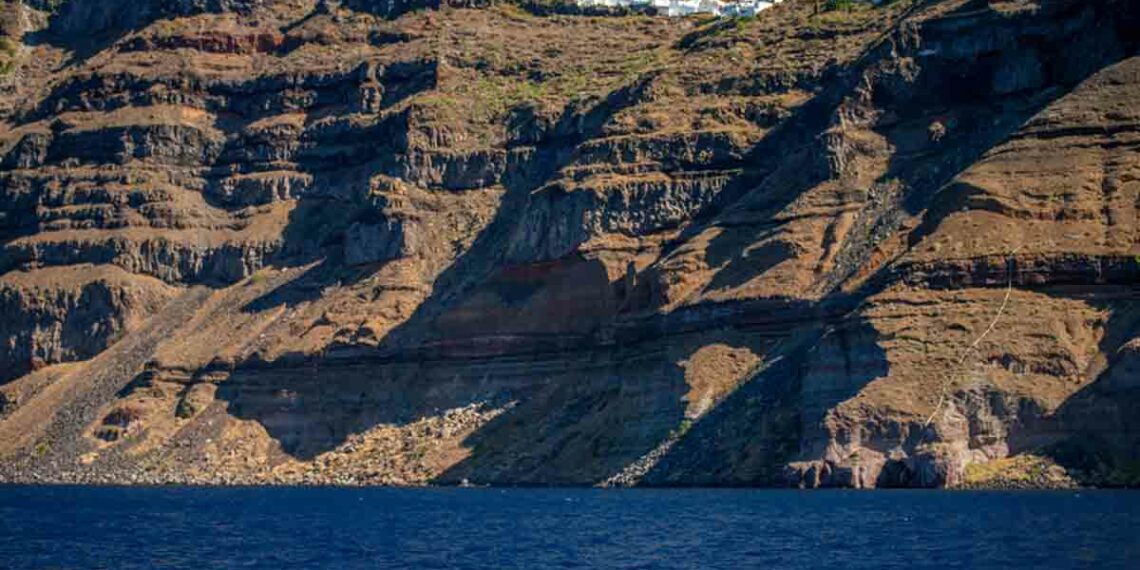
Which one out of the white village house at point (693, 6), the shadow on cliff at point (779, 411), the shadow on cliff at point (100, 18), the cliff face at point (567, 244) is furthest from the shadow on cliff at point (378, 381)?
the shadow on cliff at point (100, 18)

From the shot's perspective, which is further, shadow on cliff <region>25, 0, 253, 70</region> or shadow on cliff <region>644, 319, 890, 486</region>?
shadow on cliff <region>25, 0, 253, 70</region>

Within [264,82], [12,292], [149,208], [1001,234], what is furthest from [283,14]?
[1001,234]

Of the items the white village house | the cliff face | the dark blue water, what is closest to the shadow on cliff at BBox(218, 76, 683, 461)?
the cliff face

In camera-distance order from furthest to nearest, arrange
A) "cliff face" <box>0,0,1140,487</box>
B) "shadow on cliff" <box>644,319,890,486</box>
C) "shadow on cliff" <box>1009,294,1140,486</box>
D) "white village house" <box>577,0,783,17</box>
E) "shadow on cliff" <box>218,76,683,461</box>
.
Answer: "white village house" <box>577,0,783,17</box> → "shadow on cliff" <box>218,76,683,461</box> → "shadow on cliff" <box>644,319,890,486</box> → "cliff face" <box>0,0,1140,487</box> → "shadow on cliff" <box>1009,294,1140,486</box>

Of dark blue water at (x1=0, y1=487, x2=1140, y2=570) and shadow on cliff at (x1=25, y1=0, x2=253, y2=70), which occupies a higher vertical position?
shadow on cliff at (x1=25, y1=0, x2=253, y2=70)

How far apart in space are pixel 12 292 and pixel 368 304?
32.1m

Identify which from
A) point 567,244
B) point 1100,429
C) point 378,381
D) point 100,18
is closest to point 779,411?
point 1100,429

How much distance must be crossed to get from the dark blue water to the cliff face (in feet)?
25.1

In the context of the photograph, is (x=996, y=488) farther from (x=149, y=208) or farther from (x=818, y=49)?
(x=149, y=208)

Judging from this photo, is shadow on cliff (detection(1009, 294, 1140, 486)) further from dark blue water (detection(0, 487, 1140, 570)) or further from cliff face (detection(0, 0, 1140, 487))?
dark blue water (detection(0, 487, 1140, 570))

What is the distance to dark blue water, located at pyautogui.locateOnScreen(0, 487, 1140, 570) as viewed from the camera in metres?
69.6

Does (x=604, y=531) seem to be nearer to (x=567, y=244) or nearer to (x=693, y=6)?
(x=567, y=244)

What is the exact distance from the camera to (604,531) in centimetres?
8156

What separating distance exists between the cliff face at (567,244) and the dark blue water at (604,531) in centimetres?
764
